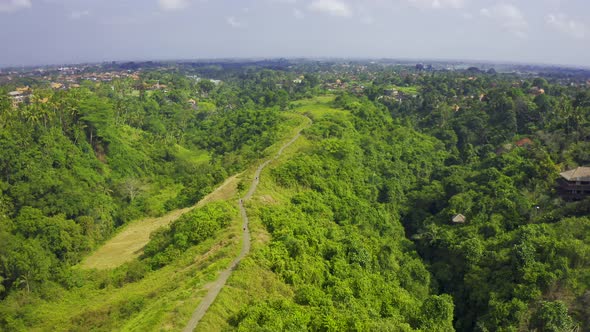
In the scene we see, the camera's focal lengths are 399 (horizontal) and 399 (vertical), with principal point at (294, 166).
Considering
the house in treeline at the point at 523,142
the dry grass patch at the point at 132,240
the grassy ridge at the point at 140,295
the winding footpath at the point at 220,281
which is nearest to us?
the winding footpath at the point at 220,281

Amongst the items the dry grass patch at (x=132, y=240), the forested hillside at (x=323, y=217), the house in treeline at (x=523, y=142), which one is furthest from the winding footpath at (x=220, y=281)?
the house in treeline at (x=523, y=142)

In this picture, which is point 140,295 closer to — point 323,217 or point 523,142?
point 323,217

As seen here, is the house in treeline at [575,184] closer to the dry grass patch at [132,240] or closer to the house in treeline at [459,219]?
the house in treeline at [459,219]

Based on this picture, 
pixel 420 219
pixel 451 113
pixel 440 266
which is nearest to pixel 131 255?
pixel 440 266

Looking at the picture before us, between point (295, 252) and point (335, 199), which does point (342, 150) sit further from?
point (295, 252)

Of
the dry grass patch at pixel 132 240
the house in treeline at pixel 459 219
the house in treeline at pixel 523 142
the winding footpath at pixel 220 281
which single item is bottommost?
the dry grass patch at pixel 132 240
